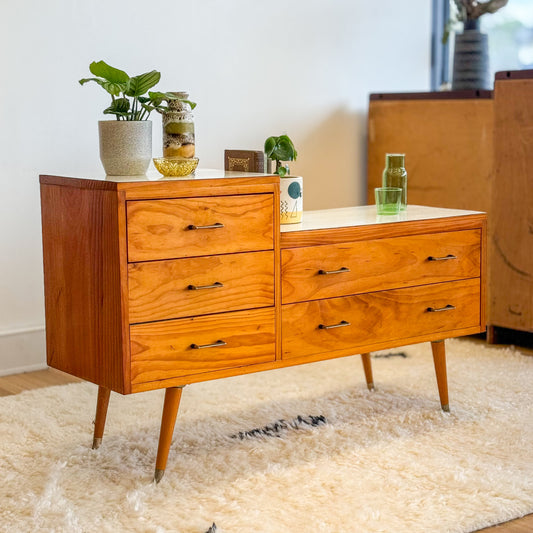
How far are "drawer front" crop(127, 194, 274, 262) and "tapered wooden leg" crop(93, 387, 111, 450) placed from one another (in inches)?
17.9

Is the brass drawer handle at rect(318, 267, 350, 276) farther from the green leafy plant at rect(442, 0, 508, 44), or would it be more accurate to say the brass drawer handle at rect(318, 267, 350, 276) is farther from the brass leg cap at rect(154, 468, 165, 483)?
the green leafy plant at rect(442, 0, 508, 44)

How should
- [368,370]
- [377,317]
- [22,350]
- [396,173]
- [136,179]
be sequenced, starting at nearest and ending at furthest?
[136,179], [377,317], [396,173], [368,370], [22,350]

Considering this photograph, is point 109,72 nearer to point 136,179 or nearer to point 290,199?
point 136,179

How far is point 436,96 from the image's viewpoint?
3.22 metres

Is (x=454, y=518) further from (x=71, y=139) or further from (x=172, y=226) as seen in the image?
(x=71, y=139)

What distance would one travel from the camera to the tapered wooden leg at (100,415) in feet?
6.82

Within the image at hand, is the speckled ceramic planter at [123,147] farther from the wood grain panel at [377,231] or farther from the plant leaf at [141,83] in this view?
the wood grain panel at [377,231]

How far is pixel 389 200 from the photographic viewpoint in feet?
7.55

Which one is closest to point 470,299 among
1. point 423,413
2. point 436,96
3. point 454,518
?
point 423,413

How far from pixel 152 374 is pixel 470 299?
3.09 feet

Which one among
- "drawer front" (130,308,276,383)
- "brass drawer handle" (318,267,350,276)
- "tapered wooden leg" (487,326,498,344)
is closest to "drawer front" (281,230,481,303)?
"brass drawer handle" (318,267,350,276)

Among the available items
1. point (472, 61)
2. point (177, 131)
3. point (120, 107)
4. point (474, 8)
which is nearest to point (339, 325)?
point (177, 131)

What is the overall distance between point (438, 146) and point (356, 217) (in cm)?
112

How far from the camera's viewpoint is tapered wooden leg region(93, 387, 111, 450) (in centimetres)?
208
